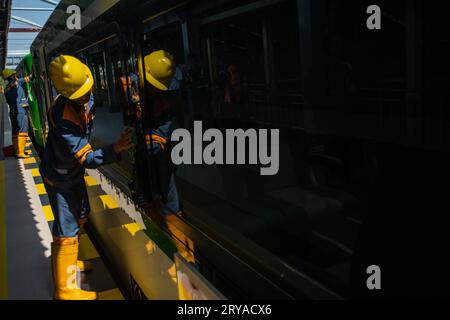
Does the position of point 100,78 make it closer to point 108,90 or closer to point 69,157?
point 108,90

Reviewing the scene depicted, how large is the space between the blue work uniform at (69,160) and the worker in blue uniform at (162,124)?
Result: 15.5 inches

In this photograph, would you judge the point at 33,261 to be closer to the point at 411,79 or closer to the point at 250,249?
the point at 250,249

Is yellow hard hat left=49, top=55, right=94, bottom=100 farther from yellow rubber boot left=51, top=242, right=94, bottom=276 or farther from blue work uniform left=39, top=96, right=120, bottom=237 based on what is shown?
yellow rubber boot left=51, top=242, right=94, bottom=276

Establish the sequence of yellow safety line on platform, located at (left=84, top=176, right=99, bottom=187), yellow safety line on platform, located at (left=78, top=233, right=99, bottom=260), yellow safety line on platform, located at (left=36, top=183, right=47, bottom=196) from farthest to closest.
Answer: yellow safety line on platform, located at (left=36, top=183, right=47, bottom=196) < yellow safety line on platform, located at (left=84, top=176, right=99, bottom=187) < yellow safety line on platform, located at (left=78, top=233, right=99, bottom=260)

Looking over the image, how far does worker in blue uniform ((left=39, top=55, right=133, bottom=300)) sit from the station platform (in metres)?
Answer: 0.30

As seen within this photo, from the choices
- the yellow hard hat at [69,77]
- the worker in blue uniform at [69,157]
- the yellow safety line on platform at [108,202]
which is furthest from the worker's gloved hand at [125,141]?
the yellow safety line on platform at [108,202]

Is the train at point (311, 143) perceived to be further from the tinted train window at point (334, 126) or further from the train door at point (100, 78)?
the train door at point (100, 78)

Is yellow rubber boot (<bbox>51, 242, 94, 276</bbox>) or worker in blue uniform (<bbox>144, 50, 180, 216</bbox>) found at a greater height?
worker in blue uniform (<bbox>144, 50, 180, 216</bbox>)

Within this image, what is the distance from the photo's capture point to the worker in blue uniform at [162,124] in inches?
74.0

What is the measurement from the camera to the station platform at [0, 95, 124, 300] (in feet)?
9.61

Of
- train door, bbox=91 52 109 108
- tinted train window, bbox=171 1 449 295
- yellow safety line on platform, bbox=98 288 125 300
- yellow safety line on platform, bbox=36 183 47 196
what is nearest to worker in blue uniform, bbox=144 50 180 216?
tinted train window, bbox=171 1 449 295
